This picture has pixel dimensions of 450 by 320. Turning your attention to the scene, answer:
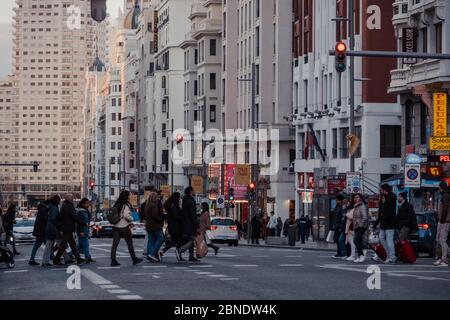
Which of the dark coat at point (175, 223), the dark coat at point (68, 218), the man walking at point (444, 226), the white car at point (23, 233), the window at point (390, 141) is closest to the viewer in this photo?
the man walking at point (444, 226)

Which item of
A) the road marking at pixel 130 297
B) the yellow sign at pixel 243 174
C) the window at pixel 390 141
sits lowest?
the road marking at pixel 130 297

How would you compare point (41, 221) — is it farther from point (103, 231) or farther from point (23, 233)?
point (103, 231)

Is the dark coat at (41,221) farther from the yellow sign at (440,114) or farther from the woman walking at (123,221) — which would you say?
the yellow sign at (440,114)

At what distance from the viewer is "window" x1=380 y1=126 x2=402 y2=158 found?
218 feet

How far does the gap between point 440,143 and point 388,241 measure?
18.4m

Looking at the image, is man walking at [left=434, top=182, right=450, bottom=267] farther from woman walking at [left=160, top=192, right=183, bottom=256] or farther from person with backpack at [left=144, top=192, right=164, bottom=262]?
person with backpack at [left=144, top=192, right=164, bottom=262]

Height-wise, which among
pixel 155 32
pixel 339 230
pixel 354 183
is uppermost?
pixel 155 32

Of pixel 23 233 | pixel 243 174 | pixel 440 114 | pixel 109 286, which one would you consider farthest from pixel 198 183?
pixel 109 286

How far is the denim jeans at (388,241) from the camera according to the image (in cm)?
3120

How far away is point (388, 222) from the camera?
3134cm

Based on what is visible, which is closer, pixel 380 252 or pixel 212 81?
pixel 380 252

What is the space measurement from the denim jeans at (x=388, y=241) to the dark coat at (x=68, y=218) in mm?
7231

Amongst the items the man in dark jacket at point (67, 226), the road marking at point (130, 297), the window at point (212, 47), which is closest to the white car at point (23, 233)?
the man in dark jacket at point (67, 226)
